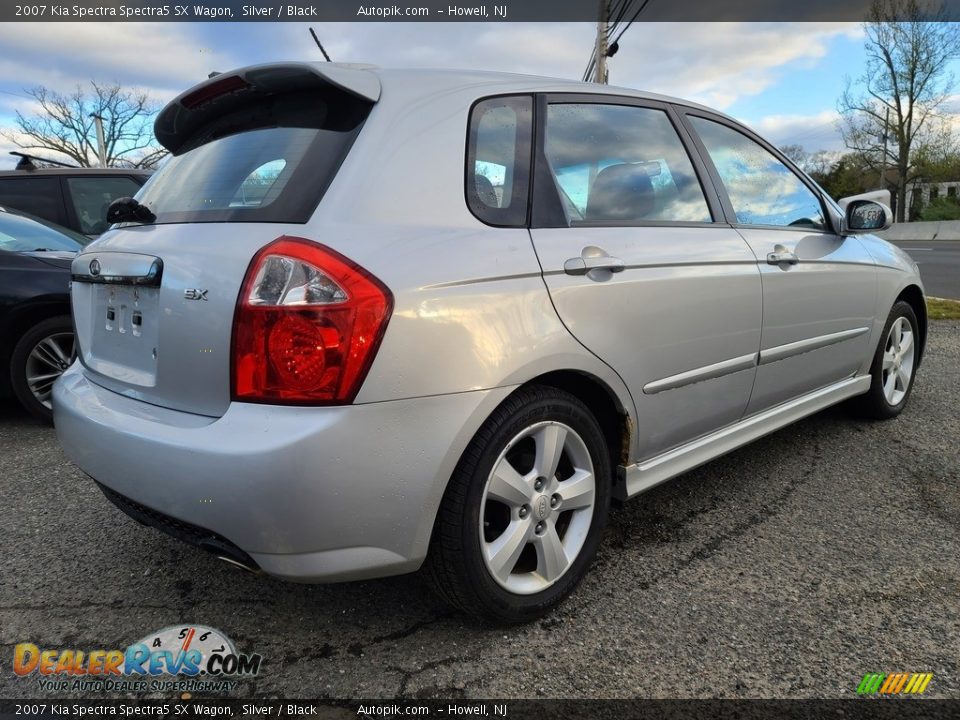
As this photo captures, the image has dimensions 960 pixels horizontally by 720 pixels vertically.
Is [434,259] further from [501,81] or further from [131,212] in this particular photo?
[131,212]

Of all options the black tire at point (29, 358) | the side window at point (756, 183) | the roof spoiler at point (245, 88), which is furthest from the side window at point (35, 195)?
the side window at point (756, 183)

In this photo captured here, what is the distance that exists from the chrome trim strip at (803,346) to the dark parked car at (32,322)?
3740mm

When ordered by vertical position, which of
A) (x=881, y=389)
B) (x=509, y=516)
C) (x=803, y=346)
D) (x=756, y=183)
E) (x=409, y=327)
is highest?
(x=756, y=183)

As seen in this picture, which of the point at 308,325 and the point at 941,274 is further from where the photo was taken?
the point at 941,274

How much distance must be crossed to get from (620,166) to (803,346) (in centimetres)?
128

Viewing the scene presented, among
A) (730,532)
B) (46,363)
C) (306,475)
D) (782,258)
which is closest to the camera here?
(306,475)

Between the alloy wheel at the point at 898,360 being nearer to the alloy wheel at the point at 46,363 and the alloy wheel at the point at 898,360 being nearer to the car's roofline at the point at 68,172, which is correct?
the alloy wheel at the point at 46,363

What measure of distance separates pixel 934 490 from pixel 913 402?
165 cm

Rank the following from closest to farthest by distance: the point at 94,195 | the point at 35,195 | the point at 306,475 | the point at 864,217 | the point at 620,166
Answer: the point at 306,475 < the point at 620,166 < the point at 864,217 < the point at 35,195 < the point at 94,195

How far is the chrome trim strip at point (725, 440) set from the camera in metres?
2.39

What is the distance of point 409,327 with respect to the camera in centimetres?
167

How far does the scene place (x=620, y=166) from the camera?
98.2 inches

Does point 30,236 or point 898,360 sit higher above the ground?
point 30,236

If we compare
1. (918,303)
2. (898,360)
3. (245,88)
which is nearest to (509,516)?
(245,88)
